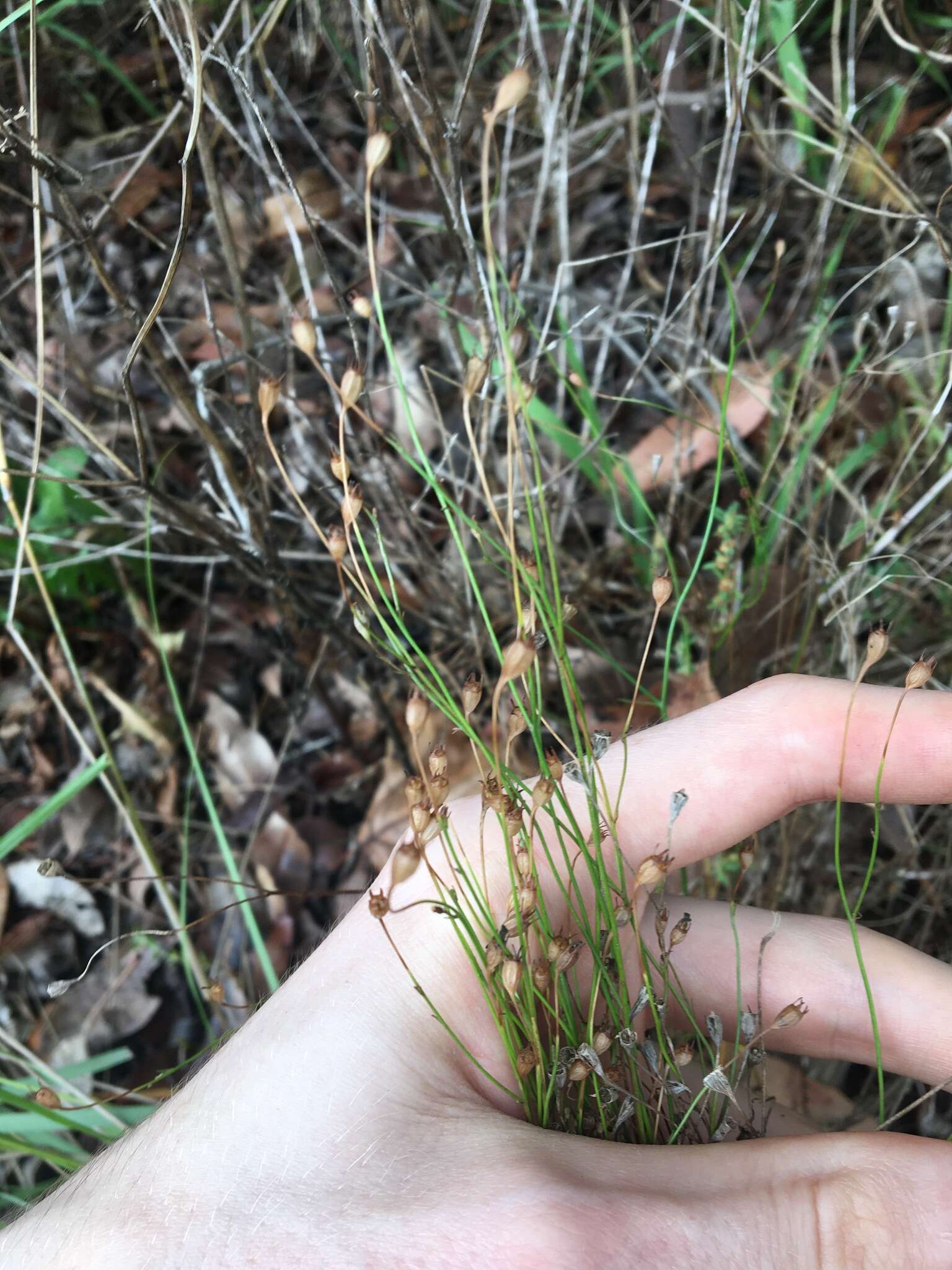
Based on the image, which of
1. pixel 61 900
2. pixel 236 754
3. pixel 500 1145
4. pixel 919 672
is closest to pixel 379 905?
pixel 500 1145

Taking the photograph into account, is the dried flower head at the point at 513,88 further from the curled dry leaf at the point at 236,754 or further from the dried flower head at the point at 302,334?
the curled dry leaf at the point at 236,754

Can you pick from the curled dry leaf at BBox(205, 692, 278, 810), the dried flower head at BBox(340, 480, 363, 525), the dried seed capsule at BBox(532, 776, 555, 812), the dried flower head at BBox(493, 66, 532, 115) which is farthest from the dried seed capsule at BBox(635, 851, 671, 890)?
the curled dry leaf at BBox(205, 692, 278, 810)

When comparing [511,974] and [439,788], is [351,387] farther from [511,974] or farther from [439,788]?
[511,974]

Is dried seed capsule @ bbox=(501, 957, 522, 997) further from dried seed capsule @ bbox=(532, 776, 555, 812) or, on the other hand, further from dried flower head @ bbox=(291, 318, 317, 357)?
dried flower head @ bbox=(291, 318, 317, 357)

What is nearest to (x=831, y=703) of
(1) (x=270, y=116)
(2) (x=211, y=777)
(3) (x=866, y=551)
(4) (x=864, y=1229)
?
(3) (x=866, y=551)

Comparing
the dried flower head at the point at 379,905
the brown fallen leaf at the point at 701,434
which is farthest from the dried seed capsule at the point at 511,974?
the brown fallen leaf at the point at 701,434

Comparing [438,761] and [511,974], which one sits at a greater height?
[438,761]
